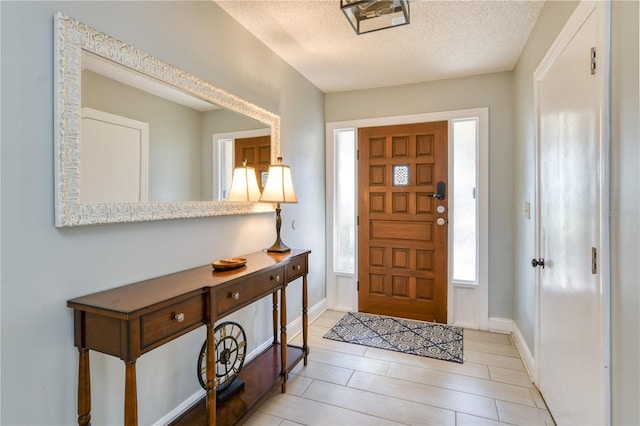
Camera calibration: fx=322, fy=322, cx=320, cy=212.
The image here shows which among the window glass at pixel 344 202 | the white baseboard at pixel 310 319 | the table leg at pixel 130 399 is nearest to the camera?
the table leg at pixel 130 399

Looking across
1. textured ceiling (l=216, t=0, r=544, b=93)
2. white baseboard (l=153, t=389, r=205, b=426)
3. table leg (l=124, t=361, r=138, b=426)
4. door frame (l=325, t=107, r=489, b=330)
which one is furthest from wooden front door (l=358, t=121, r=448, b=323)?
table leg (l=124, t=361, r=138, b=426)

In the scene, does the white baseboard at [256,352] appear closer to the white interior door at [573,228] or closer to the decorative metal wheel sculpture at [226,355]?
the decorative metal wheel sculpture at [226,355]

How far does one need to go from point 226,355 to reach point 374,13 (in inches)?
82.4

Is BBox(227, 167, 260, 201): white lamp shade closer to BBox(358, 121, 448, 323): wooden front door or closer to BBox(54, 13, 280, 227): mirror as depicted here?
BBox(54, 13, 280, 227): mirror

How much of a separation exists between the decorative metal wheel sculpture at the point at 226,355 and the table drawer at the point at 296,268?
1.51ft

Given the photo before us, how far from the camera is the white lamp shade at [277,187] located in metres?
2.20

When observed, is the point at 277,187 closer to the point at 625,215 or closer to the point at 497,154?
the point at 625,215

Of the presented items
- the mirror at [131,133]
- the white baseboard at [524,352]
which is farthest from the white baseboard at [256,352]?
the white baseboard at [524,352]

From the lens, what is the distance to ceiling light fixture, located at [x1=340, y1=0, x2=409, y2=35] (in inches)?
62.4

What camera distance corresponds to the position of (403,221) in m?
3.34

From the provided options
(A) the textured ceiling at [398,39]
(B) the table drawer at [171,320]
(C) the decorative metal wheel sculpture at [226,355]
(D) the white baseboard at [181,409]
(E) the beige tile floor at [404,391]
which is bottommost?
(E) the beige tile floor at [404,391]

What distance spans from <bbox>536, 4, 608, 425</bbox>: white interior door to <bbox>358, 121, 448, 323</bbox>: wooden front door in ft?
3.94

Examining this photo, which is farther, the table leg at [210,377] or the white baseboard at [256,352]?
the white baseboard at [256,352]

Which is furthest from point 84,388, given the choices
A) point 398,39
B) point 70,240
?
point 398,39
